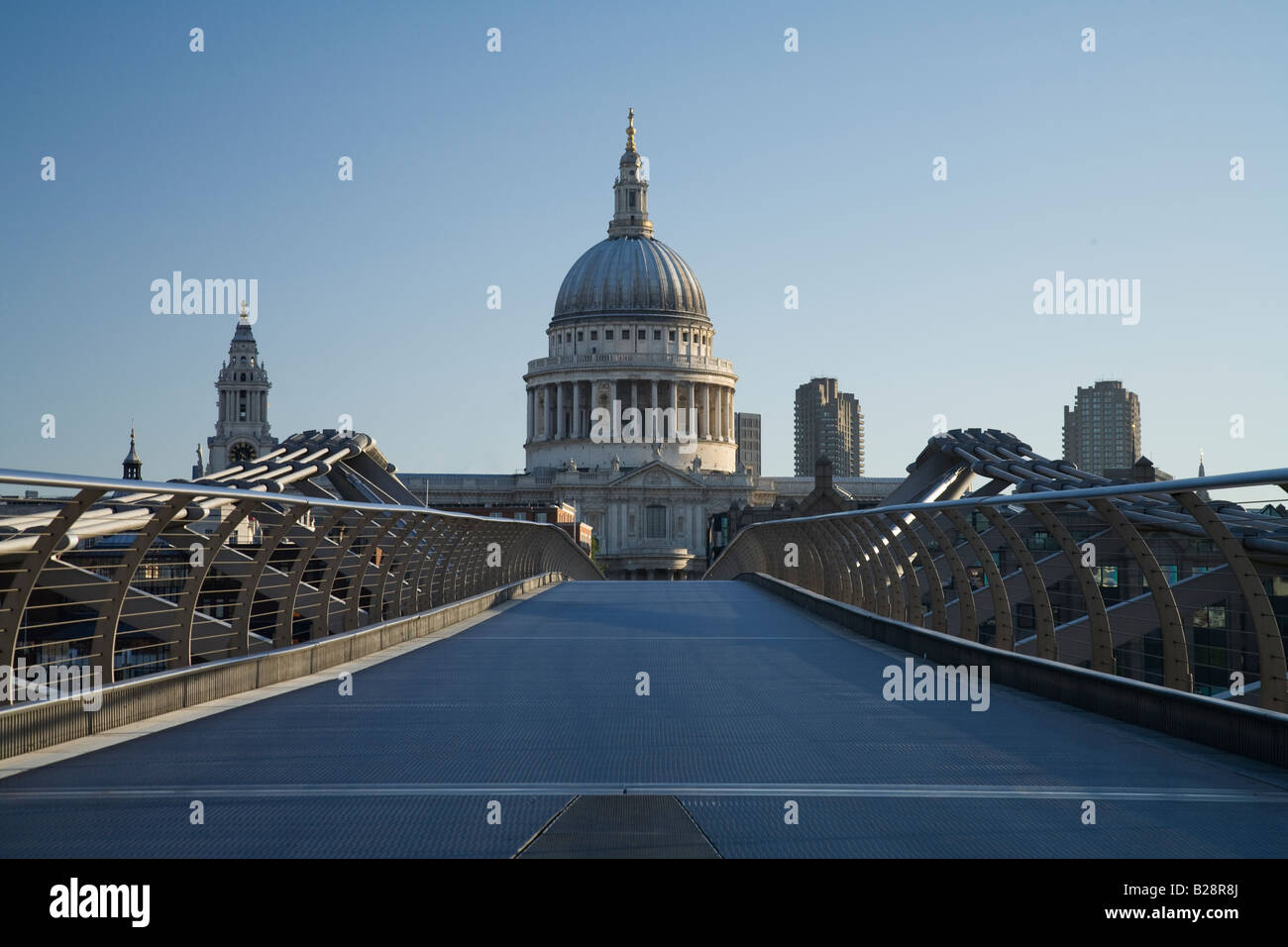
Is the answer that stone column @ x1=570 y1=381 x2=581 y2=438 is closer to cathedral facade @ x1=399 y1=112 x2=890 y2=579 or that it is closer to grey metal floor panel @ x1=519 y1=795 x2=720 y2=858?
cathedral facade @ x1=399 y1=112 x2=890 y2=579

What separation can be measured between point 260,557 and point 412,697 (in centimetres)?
155

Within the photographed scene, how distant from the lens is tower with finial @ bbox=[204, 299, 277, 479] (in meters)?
180

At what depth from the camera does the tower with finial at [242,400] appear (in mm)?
180500

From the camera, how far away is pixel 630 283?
165000mm

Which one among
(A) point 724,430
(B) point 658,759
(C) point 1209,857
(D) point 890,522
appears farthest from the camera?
(A) point 724,430

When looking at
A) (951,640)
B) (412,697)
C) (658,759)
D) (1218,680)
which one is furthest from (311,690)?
(1218,680)

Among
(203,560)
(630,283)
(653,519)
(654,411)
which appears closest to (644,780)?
(203,560)

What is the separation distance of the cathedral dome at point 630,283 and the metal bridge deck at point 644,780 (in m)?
153

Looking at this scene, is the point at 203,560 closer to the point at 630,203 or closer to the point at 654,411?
the point at 654,411

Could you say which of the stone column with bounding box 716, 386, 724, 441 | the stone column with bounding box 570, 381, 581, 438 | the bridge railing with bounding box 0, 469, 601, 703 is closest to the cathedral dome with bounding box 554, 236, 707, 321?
the stone column with bounding box 570, 381, 581, 438

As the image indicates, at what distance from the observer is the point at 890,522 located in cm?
1798

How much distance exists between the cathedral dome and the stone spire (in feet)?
14.2

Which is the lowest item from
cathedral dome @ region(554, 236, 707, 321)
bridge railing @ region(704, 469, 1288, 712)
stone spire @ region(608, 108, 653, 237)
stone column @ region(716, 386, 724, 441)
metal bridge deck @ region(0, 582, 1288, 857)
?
metal bridge deck @ region(0, 582, 1288, 857)

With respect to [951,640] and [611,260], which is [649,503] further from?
[951,640]
